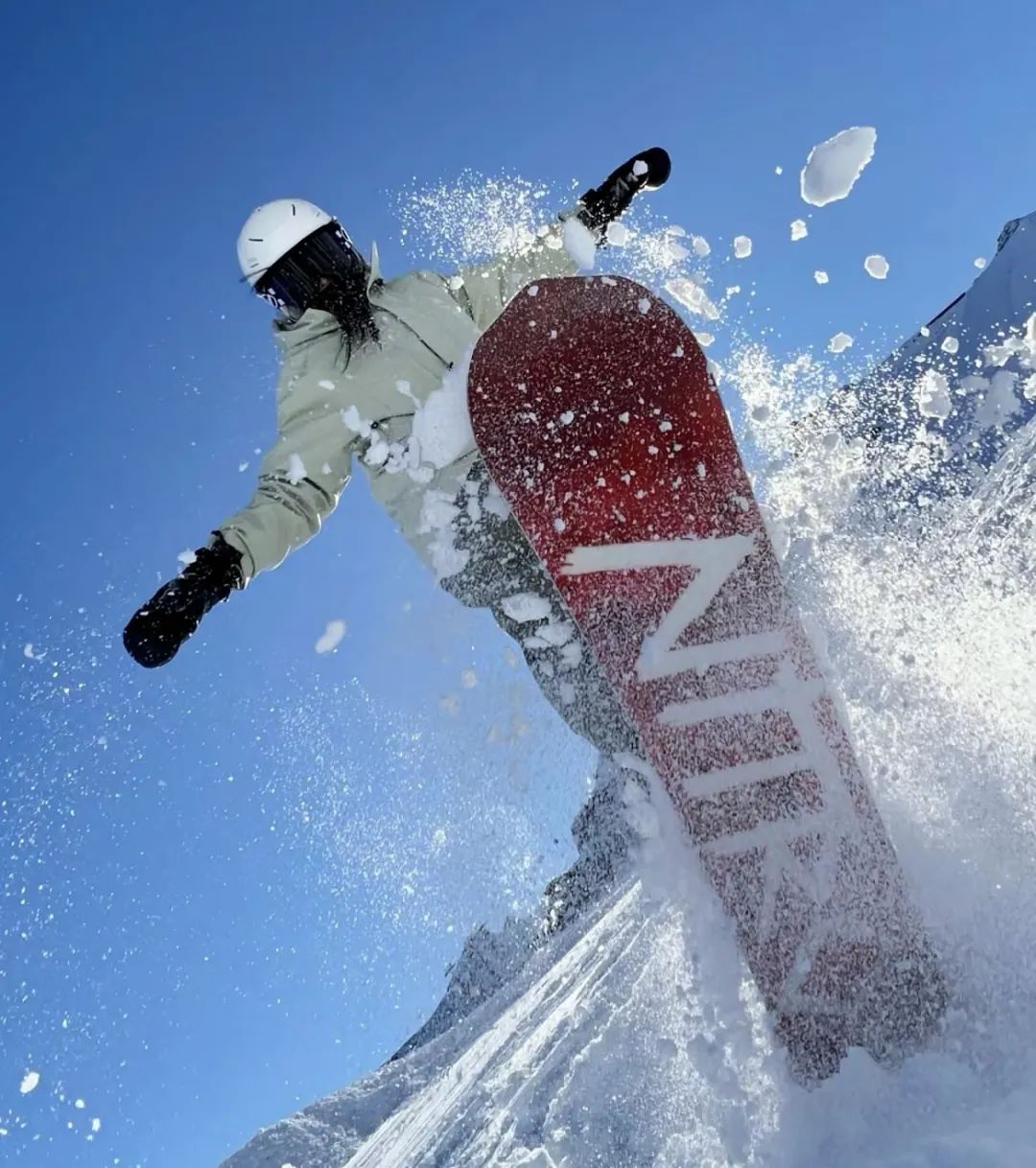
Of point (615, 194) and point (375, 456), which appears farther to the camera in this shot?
point (615, 194)

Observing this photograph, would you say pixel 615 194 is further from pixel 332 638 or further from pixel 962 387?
pixel 962 387

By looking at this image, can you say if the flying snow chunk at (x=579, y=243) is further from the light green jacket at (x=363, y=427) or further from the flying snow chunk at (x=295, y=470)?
the flying snow chunk at (x=295, y=470)

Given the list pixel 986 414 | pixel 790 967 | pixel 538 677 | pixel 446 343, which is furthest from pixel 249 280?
pixel 986 414

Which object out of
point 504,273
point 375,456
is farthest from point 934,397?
point 375,456

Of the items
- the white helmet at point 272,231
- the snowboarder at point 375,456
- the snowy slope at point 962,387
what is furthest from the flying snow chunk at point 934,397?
the white helmet at point 272,231

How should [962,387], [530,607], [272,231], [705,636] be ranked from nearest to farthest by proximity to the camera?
[705,636] < [530,607] < [272,231] < [962,387]

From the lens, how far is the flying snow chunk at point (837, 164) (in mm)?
3854

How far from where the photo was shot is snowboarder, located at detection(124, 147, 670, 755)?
3.44 meters

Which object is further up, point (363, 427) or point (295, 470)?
point (363, 427)

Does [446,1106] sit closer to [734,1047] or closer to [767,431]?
[734,1047]

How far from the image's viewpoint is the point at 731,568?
2951 millimetres

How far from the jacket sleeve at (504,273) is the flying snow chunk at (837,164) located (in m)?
1.14

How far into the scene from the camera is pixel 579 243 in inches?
165

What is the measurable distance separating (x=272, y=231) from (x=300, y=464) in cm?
104
